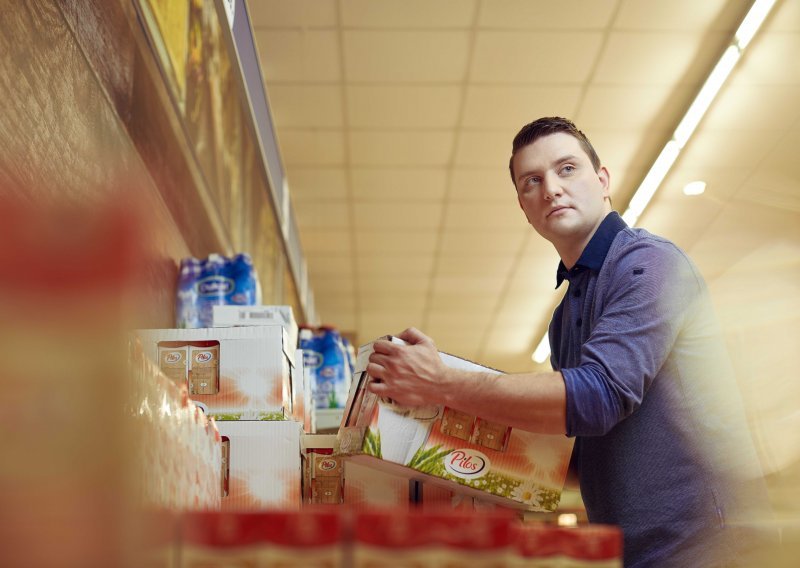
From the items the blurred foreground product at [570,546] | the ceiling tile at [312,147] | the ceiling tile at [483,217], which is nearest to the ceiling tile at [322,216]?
the ceiling tile at [312,147]

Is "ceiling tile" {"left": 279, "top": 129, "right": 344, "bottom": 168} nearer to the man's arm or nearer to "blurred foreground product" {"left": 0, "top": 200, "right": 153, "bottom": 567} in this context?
the man's arm

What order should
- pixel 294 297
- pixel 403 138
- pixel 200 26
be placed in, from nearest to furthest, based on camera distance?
1. pixel 200 26
2. pixel 403 138
3. pixel 294 297

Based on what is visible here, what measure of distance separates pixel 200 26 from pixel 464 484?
97.6 inches

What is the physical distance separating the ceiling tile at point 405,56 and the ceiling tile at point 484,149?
71 centimetres

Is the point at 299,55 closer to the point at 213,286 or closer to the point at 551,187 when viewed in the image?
the point at 213,286

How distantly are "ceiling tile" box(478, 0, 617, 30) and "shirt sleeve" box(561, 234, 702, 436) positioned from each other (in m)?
3.07

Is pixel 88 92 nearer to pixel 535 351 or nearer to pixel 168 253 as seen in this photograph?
pixel 168 253

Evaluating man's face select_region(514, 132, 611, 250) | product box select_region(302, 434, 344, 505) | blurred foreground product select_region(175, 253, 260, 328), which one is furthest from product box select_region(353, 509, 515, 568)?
blurred foreground product select_region(175, 253, 260, 328)

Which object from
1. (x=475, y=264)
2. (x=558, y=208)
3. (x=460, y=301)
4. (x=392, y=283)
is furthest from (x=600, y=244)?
(x=460, y=301)

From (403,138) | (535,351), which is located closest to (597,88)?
(403,138)

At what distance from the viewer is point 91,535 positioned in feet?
1.80

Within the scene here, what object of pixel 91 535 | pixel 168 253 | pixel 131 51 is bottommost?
pixel 91 535

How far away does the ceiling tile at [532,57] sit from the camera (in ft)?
15.0

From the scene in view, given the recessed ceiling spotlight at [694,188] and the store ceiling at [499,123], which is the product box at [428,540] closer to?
the store ceiling at [499,123]
